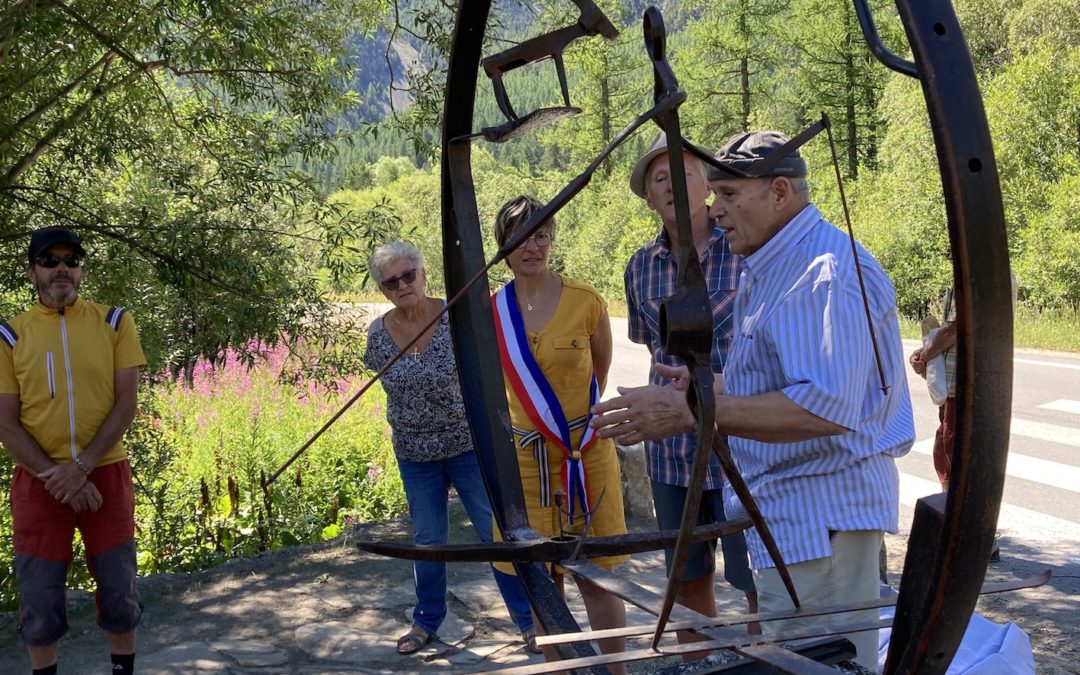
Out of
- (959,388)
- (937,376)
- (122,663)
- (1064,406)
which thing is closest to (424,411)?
(122,663)

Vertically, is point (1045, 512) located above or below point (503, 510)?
below

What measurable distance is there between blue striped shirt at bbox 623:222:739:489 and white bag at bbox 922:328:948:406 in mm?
1521

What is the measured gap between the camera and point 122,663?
11.1ft

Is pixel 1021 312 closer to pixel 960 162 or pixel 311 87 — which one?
A: pixel 311 87

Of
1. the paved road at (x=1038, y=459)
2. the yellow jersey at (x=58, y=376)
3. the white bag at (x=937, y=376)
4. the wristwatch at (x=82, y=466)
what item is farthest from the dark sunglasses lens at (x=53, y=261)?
the paved road at (x=1038, y=459)

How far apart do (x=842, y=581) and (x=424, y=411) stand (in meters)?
1.89

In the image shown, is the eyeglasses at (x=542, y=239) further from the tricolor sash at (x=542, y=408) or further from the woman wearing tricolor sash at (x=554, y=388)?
the tricolor sash at (x=542, y=408)

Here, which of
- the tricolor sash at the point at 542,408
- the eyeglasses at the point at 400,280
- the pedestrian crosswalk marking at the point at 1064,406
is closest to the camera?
the tricolor sash at the point at 542,408

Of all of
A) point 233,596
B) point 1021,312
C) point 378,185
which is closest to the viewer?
point 233,596

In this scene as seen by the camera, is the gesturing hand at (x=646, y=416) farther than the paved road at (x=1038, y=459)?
No

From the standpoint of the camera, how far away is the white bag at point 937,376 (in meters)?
4.11

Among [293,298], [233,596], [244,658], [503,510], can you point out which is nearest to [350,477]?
[293,298]

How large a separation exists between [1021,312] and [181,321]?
41.1ft

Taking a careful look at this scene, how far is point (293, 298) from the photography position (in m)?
5.44
